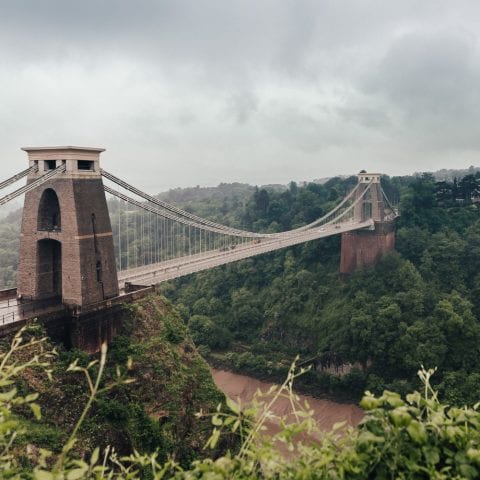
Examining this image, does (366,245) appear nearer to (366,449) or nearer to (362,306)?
(362,306)

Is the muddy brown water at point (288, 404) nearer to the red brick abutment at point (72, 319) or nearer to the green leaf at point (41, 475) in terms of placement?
the red brick abutment at point (72, 319)

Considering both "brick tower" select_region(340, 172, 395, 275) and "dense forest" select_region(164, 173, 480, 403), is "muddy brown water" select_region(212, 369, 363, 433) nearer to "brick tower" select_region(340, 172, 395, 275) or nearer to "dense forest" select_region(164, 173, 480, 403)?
"dense forest" select_region(164, 173, 480, 403)

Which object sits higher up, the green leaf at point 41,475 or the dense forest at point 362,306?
the green leaf at point 41,475

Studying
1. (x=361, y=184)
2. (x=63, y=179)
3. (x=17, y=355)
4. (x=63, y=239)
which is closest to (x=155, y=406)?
(x=17, y=355)

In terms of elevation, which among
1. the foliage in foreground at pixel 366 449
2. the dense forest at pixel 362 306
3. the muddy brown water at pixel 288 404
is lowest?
the muddy brown water at pixel 288 404

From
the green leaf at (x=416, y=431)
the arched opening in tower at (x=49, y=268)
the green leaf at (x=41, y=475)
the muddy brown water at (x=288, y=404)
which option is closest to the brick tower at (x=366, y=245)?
the muddy brown water at (x=288, y=404)

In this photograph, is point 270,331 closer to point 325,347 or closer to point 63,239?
point 325,347
